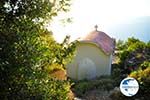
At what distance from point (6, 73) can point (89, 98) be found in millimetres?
11340

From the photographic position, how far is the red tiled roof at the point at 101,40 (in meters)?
20.8

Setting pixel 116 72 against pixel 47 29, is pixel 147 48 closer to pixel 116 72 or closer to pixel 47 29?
pixel 116 72

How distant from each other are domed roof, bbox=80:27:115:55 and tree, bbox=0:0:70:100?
1558 cm

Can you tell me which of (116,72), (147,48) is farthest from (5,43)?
(147,48)

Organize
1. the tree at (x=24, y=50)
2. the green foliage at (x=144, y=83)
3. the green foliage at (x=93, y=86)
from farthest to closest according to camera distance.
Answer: the green foliage at (x=93, y=86)
the green foliage at (x=144, y=83)
the tree at (x=24, y=50)

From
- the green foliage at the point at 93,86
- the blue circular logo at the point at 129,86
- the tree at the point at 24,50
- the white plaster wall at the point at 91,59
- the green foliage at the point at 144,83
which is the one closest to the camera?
the tree at the point at 24,50

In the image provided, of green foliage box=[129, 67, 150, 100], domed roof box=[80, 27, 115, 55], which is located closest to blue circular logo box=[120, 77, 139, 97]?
green foliage box=[129, 67, 150, 100]

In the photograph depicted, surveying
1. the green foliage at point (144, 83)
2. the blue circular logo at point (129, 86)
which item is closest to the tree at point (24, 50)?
the blue circular logo at point (129, 86)

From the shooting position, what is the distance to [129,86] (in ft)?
35.6

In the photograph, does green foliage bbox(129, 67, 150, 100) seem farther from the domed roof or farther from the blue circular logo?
the domed roof

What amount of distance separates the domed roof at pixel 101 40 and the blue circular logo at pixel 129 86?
993 centimetres

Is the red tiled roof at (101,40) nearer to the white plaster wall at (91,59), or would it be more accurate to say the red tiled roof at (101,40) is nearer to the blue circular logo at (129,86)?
the white plaster wall at (91,59)

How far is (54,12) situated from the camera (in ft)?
17.6

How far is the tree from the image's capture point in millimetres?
4883
